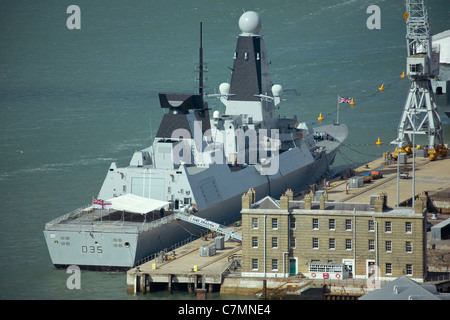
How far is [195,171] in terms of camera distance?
66125mm

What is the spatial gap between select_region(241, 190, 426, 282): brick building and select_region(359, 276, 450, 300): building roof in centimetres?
635

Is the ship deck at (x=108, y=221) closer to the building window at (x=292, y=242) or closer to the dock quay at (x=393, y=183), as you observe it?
the building window at (x=292, y=242)

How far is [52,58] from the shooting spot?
122 metres

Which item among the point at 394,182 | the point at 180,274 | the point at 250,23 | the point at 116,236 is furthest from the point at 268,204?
the point at 250,23

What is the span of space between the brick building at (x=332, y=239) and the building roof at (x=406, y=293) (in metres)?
6.35

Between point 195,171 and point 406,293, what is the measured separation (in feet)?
79.5

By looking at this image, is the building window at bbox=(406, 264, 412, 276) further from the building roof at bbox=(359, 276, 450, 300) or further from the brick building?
the building roof at bbox=(359, 276, 450, 300)

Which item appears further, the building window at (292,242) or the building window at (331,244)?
the building window at (292,242)

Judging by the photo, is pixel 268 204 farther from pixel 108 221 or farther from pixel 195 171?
pixel 195 171

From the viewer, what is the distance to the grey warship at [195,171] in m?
58.7

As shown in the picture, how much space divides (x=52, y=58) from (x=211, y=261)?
68821 mm

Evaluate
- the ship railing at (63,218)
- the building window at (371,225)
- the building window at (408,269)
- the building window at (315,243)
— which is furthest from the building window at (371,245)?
the ship railing at (63,218)

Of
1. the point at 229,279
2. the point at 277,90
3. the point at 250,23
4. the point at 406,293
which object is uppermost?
the point at 250,23

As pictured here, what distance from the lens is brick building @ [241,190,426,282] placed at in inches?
2074
